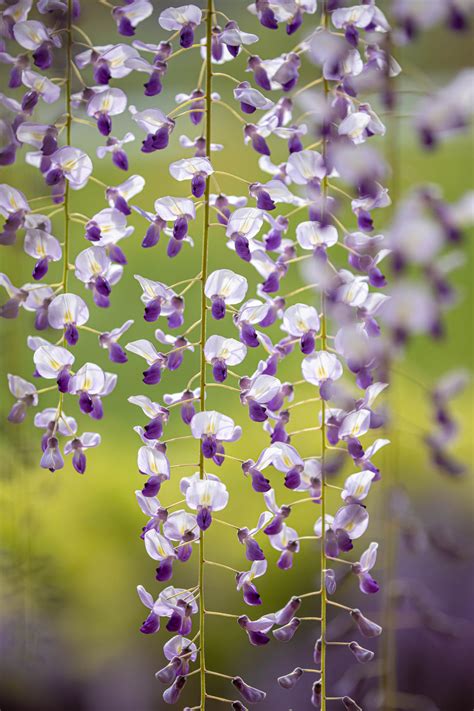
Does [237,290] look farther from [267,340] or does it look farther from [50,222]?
[50,222]

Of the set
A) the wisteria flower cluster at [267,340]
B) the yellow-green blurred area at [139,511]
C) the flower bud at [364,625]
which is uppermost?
the wisteria flower cluster at [267,340]

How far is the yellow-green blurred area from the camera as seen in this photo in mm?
1422

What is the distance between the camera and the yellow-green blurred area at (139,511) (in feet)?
4.66

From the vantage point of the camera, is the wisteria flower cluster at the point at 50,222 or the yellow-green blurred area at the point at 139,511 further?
the yellow-green blurred area at the point at 139,511

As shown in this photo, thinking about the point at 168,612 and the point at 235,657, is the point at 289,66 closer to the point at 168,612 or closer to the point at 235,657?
the point at 168,612

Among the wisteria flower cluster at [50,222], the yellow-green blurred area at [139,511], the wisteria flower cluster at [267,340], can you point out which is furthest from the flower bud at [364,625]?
the yellow-green blurred area at [139,511]

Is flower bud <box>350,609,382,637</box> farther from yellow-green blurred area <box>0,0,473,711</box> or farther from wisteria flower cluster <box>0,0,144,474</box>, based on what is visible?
yellow-green blurred area <box>0,0,473,711</box>

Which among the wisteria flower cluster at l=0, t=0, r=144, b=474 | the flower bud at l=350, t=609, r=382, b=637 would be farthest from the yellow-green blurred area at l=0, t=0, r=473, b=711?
the flower bud at l=350, t=609, r=382, b=637

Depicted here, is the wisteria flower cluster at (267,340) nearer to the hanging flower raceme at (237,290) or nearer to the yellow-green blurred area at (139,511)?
the hanging flower raceme at (237,290)

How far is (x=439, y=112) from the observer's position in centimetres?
50

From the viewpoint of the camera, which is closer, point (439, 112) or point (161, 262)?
point (439, 112)

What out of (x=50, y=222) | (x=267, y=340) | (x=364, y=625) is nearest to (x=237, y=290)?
(x=267, y=340)

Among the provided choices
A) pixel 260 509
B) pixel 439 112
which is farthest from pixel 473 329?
pixel 439 112

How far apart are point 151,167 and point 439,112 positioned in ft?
4.43
